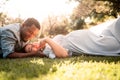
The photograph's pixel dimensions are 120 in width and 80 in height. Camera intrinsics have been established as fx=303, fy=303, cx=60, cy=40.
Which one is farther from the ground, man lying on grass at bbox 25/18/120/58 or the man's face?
the man's face

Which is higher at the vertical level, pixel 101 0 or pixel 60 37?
pixel 101 0

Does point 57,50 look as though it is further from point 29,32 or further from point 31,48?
point 29,32

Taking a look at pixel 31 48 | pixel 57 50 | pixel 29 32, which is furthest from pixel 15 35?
pixel 57 50

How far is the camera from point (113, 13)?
41.5m

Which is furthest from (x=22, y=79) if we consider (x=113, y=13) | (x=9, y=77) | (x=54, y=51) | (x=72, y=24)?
(x=72, y=24)

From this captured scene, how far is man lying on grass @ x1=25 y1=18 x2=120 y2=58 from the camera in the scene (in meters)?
8.01

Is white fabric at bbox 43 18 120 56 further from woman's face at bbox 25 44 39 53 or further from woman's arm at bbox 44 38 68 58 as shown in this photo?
woman's face at bbox 25 44 39 53

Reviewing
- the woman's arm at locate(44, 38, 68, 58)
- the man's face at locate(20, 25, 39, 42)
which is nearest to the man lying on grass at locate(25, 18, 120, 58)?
the woman's arm at locate(44, 38, 68, 58)

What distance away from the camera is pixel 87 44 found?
8.55 meters

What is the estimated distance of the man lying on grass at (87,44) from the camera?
8008 millimetres

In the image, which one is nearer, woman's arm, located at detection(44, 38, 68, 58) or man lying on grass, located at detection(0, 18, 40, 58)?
man lying on grass, located at detection(0, 18, 40, 58)

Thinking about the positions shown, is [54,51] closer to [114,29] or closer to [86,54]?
[86,54]

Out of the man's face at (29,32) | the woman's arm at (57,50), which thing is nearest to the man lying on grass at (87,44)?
the woman's arm at (57,50)

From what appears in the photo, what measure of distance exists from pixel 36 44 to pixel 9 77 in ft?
12.9
